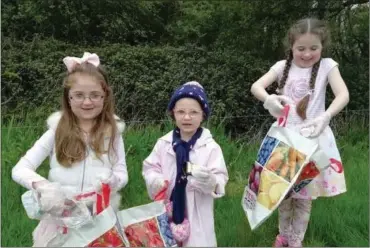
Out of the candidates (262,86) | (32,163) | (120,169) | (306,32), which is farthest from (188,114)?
(306,32)

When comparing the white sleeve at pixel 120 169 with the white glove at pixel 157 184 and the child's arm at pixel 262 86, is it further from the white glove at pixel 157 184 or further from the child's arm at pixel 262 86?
the child's arm at pixel 262 86

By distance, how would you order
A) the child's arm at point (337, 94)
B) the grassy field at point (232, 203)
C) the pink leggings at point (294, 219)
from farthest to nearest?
the grassy field at point (232, 203)
the pink leggings at point (294, 219)
the child's arm at point (337, 94)

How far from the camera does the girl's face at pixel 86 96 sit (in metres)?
2.73

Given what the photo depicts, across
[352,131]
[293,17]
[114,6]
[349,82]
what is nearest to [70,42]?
[114,6]

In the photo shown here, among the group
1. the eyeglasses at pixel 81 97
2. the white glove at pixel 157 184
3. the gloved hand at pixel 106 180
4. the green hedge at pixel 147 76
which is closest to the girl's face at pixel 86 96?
the eyeglasses at pixel 81 97

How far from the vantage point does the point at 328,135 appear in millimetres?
3217

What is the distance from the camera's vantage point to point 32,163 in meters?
2.66

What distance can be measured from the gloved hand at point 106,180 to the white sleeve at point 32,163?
0.80 feet

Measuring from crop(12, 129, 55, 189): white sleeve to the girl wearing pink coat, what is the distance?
1.64 feet

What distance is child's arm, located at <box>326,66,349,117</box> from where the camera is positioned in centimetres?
308

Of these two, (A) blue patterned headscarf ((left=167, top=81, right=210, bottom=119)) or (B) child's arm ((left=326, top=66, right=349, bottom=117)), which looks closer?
(A) blue patterned headscarf ((left=167, top=81, right=210, bottom=119))

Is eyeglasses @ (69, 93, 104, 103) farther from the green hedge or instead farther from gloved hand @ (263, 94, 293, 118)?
the green hedge

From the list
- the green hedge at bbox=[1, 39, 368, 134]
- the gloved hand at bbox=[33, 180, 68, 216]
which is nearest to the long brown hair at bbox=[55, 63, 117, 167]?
the gloved hand at bbox=[33, 180, 68, 216]

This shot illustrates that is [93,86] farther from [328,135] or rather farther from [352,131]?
[352,131]
